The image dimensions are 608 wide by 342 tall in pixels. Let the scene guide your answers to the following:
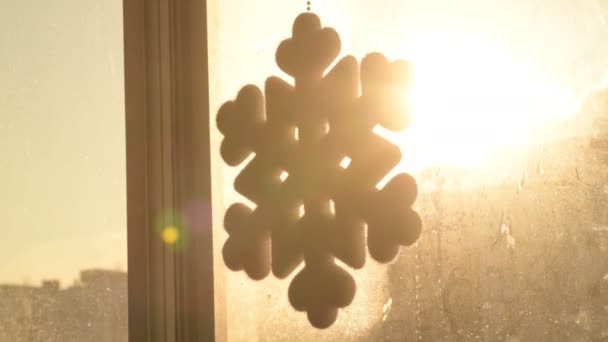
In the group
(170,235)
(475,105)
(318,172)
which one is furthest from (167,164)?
(475,105)

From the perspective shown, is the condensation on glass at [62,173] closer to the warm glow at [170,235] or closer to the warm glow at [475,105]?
the warm glow at [170,235]

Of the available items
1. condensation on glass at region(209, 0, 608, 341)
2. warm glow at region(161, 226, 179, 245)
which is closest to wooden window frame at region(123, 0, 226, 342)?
warm glow at region(161, 226, 179, 245)

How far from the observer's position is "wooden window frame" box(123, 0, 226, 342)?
2.77ft

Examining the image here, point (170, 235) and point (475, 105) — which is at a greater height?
point (475, 105)

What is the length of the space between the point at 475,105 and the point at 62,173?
0.65m

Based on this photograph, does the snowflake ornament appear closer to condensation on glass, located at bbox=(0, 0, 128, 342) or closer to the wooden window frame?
the wooden window frame

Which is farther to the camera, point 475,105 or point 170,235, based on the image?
point 170,235

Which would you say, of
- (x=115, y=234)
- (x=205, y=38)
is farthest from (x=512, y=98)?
(x=115, y=234)

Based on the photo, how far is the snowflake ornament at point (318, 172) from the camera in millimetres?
632

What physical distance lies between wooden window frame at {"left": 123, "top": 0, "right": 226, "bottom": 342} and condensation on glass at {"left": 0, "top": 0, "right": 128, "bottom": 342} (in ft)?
0.19

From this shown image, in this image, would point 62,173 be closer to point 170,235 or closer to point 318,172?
point 170,235

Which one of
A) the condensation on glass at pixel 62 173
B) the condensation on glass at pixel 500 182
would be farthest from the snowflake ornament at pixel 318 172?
the condensation on glass at pixel 62 173

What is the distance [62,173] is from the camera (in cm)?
95

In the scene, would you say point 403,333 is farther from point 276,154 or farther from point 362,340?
point 276,154
